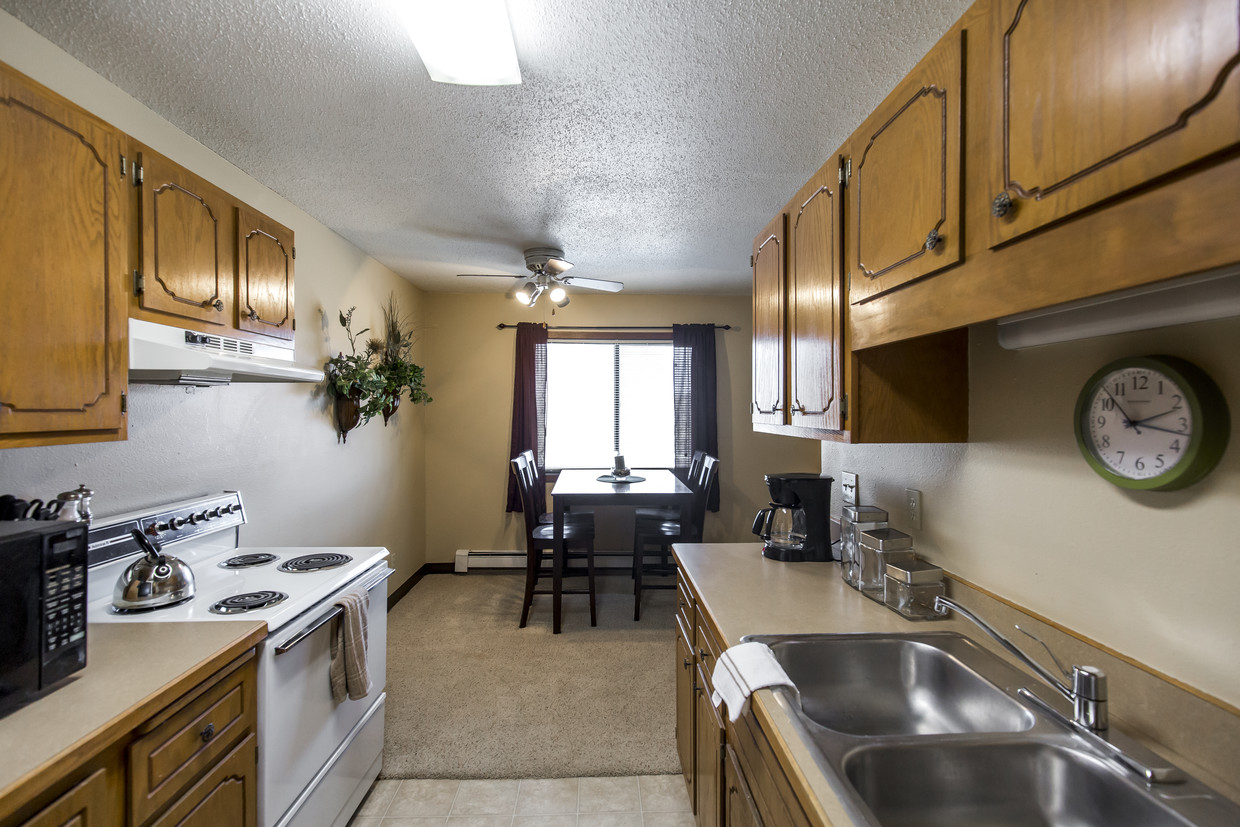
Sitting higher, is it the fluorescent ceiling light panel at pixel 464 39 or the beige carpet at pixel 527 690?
the fluorescent ceiling light panel at pixel 464 39

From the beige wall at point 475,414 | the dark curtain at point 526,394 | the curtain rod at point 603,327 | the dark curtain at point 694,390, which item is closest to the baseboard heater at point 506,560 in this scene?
the beige wall at point 475,414

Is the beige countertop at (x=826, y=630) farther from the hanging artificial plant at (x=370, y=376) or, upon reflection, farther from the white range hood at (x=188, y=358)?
the hanging artificial plant at (x=370, y=376)

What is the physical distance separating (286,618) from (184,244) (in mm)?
1139

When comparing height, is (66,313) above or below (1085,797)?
above

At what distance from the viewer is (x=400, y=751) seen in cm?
228

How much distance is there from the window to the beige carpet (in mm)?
1250

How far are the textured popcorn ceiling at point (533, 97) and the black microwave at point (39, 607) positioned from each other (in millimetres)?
1287

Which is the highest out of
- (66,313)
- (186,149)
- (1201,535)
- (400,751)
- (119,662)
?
(186,149)

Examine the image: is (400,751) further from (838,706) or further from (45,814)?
(838,706)

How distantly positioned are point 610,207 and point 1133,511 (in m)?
2.31

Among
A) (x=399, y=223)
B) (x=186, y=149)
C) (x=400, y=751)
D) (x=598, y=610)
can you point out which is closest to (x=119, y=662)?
(x=400, y=751)

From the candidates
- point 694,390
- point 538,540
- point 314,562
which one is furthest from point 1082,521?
point 694,390

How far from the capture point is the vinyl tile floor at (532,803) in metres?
1.92

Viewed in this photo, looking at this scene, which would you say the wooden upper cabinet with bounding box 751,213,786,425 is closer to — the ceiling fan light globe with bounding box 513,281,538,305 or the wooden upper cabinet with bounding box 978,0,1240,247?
the wooden upper cabinet with bounding box 978,0,1240,247
